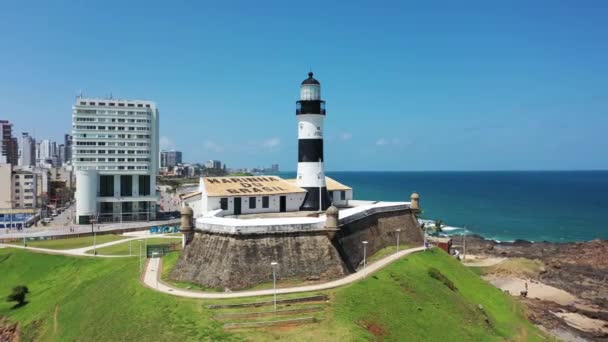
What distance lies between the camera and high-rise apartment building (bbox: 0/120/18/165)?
500ft

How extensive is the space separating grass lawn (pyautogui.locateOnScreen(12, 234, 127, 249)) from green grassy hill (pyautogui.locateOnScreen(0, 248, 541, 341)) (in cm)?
755

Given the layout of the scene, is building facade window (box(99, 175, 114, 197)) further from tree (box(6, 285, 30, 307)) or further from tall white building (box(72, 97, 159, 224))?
tree (box(6, 285, 30, 307))

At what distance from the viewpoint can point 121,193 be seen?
234ft

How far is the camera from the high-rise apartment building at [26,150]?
17612cm

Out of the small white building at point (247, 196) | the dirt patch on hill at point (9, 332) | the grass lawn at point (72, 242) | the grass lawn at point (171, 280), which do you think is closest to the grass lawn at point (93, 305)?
the dirt patch on hill at point (9, 332)

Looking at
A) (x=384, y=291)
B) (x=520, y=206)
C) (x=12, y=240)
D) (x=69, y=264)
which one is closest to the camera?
(x=384, y=291)

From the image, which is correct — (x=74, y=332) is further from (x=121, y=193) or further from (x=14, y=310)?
(x=121, y=193)

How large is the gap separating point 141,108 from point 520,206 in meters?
104

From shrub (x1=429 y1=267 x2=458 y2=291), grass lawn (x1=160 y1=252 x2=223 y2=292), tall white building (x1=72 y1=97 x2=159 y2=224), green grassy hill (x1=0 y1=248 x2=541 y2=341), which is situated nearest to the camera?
green grassy hill (x1=0 y1=248 x2=541 y2=341)

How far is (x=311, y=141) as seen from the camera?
35.7 metres

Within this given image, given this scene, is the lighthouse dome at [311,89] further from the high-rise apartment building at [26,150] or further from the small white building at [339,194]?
the high-rise apartment building at [26,150]

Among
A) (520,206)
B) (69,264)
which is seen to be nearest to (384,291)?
(69,264)

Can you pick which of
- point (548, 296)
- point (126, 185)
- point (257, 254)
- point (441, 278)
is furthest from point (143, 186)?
point (548, 296)

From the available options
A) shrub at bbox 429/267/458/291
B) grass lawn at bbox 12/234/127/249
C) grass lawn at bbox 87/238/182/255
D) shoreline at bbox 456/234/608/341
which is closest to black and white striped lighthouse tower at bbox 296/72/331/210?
shrub at bbox 429/267/458/291
